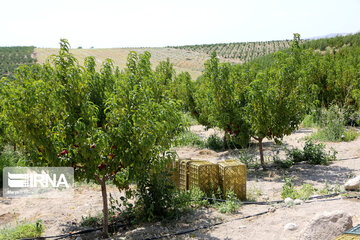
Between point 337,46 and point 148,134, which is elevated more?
point 337,46

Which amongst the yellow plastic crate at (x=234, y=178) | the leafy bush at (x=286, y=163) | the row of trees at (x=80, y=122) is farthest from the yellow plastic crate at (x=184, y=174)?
the leafy bush at (x=286, y=163)

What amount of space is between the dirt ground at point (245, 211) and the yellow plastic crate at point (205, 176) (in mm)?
703

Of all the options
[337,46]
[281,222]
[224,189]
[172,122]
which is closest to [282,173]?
[224,189]

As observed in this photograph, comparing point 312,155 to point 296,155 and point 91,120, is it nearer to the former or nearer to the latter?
point 296,155

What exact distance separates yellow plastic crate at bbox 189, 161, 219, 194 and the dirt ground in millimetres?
703

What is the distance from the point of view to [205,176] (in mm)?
6430

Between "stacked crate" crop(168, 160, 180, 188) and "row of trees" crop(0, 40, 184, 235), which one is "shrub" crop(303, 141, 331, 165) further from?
"row of trees" crop(0, 40, 184, 235)

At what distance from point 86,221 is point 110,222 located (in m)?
0.48

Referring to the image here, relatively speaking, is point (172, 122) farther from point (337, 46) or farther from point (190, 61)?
point (190, 61)

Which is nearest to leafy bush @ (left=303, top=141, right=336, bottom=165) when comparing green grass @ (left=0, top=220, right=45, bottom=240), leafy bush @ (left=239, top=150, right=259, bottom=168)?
leafy bush @ (left=239, top=150, right=259, bottom=168)

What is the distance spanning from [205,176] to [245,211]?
1.11 metres

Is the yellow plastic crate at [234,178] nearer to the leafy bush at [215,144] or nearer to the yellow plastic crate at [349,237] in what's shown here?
the yellow plastic crate at [349,237]

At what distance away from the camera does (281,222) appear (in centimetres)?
495

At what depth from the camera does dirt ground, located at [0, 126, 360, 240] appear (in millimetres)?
A: 4852
